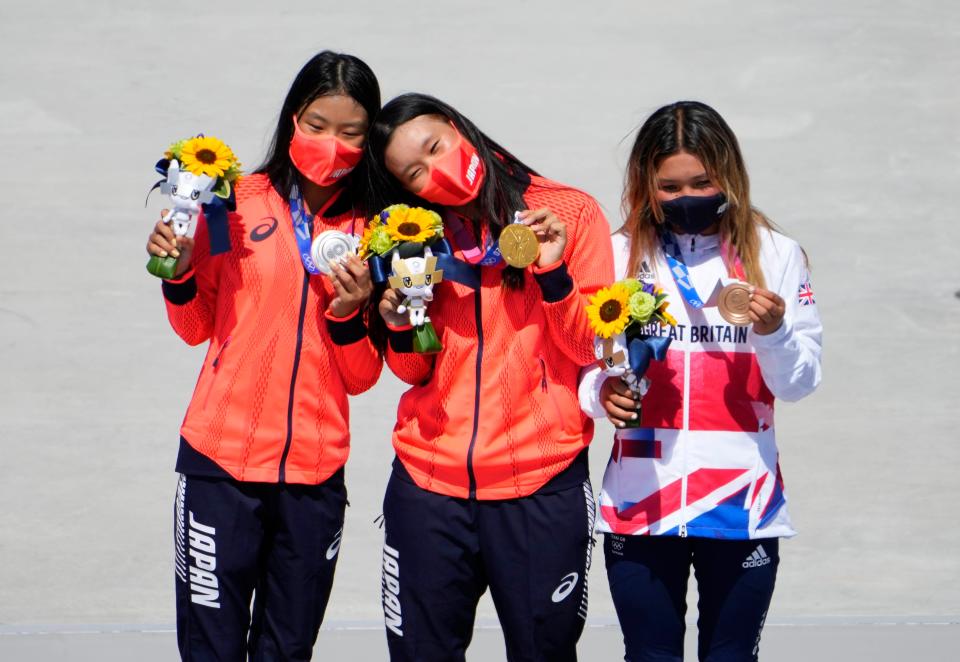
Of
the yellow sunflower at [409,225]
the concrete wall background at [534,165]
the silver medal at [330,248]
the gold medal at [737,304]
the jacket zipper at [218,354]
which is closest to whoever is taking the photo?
the gold medal at [737,304]

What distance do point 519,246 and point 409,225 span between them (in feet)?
0.92

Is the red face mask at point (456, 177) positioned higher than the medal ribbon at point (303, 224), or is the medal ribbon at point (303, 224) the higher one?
the red face mask at point (456, 177)

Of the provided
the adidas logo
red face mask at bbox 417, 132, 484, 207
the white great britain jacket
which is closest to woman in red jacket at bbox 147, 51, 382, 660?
red face mask at bbox 417, 132, 484, 207

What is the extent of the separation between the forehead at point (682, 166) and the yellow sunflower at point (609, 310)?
0.32 meters

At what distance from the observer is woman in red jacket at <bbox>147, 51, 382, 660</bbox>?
3369 mm

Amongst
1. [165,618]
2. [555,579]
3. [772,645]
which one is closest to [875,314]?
[772,645]

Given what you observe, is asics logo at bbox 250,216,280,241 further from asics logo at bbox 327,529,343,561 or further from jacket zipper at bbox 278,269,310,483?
asics logo at bbox 327,529,343,561

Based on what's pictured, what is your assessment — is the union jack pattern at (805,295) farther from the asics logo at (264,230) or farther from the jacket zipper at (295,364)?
the asics logo at (264,230)

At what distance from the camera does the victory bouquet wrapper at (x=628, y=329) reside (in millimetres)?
3109

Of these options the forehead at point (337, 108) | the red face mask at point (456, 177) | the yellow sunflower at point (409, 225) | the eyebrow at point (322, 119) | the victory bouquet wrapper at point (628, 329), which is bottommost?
the victory bouquet wrapper at point (628, 329)

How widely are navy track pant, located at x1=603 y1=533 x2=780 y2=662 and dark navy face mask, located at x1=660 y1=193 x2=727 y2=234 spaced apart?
2.51 ft

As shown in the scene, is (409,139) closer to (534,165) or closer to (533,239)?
(533,239)

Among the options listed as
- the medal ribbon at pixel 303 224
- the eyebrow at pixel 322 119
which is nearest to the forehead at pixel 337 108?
the eyebrow at pixel 322 119

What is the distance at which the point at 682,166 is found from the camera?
3.23m
